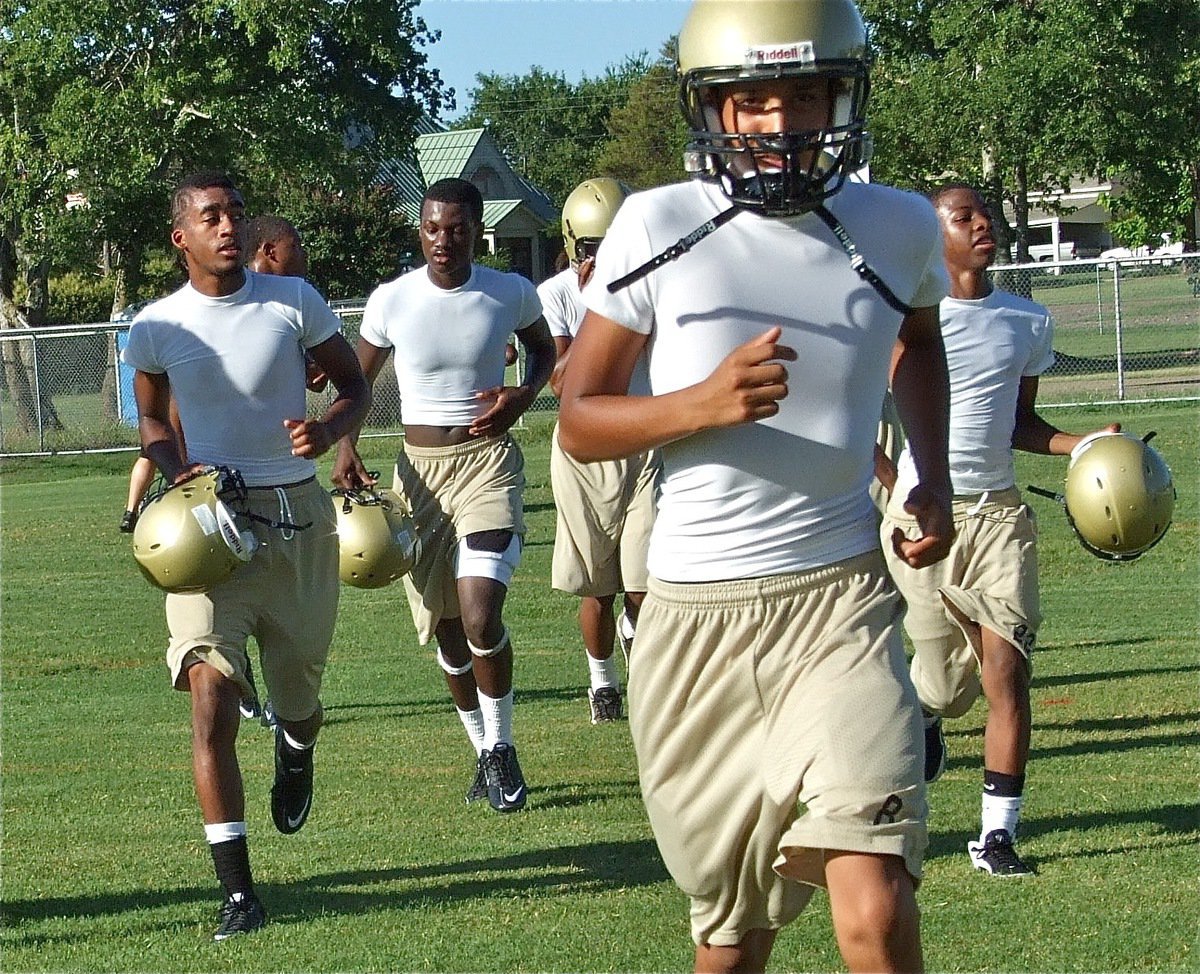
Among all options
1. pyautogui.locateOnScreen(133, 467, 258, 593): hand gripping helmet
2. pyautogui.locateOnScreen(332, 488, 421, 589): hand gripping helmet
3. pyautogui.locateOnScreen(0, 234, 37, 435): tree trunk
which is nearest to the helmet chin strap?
pyautogui.locateOnScreen(133, 467, 258, 593): hand gripping helmet

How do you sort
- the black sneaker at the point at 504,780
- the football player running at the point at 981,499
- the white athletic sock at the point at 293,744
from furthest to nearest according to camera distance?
the black sneaker at the point at 504,780
the white athletic sock at the point at 293,744
the football player running at the point at 981,499

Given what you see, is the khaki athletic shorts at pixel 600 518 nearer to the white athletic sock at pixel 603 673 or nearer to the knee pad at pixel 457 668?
the white athletic sock at pixel 603 673

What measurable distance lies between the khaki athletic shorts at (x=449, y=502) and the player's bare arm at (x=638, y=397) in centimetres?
441

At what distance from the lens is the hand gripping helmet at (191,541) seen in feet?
20.9

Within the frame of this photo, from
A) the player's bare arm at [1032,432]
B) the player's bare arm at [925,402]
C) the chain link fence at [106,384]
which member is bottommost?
the chain link fence at [106,384]

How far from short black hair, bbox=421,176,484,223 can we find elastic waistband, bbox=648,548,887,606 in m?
4.76

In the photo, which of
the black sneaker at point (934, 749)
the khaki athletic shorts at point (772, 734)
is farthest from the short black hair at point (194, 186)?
the black sneaker at point (934, 749)

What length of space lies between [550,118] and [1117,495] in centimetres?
13418

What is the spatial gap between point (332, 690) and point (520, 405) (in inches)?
124

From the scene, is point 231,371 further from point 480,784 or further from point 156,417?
point 480,784

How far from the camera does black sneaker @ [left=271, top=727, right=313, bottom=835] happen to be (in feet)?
23.6

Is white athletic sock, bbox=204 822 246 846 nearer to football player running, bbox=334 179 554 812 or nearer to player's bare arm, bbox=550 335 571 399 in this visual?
football player running, bbox=334 179 554 812

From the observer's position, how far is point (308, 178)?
38.3m

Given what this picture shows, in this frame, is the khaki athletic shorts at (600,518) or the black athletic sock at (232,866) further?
the khaki athletic shorts at (600,518)
